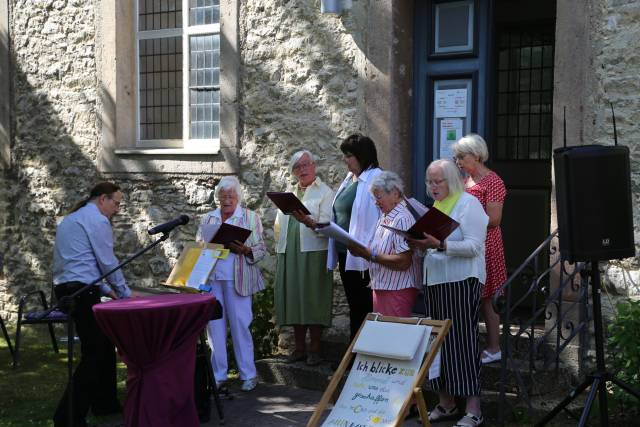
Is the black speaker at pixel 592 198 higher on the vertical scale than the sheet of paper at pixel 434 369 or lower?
higher

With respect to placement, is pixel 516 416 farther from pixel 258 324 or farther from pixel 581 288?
pixel 258 324

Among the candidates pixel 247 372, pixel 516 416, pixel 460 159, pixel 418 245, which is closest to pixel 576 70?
pixel 460 159

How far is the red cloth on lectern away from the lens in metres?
5.13

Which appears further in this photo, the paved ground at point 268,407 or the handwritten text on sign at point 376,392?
the paved ground at point 268,407

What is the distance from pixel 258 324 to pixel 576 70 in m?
3.29

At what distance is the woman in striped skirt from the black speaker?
0.69 metres

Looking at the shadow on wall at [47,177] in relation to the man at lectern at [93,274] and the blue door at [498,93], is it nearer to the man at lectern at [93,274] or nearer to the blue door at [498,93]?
the man at lectern at [93,274]

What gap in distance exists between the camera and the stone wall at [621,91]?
607 centimetres

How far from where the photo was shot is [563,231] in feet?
15.8

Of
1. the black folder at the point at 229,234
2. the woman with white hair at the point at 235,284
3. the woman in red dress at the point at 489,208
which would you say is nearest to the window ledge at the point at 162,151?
the woman with white hair at the point at 235,284

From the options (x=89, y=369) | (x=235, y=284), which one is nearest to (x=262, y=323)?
(x=235, y=284)

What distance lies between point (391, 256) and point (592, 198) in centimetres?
132

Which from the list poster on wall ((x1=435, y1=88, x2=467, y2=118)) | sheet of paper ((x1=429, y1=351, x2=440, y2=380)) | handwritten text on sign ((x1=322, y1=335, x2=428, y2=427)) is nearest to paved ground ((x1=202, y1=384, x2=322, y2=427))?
handwritten text on sign ((x1=322, y1=335, x2=428, y2=427))

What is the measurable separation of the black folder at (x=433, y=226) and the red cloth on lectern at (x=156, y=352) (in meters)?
1.30
